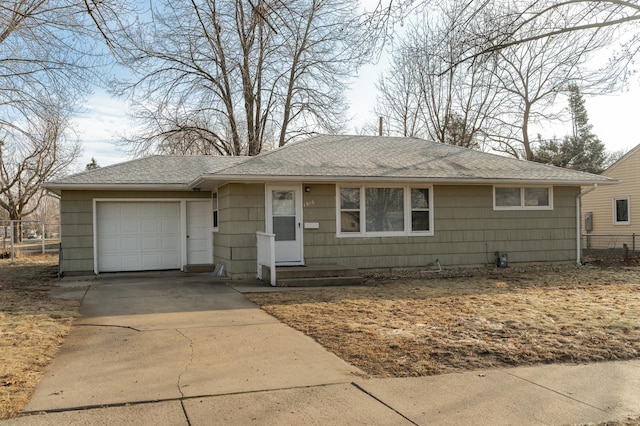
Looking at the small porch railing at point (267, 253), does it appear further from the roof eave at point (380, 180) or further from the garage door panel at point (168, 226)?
the garage door panel at point (168, 226)

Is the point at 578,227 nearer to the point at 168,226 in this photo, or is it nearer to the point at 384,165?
the point at 384,165

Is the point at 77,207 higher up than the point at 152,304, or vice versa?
the point at 77,207

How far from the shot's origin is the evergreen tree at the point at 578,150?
3944cm

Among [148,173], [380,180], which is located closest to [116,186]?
[148,173]

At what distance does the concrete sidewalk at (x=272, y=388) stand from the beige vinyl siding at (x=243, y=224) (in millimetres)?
5145

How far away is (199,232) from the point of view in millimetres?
14602

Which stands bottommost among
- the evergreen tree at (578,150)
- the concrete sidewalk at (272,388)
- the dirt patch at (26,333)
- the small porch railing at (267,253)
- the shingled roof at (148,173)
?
the concrete sidewalk at (272,388)

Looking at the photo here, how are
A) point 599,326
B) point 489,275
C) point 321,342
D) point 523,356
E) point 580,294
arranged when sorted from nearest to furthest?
point 523,356
point 321,342
point 599,326
point 580,294
point 489,275

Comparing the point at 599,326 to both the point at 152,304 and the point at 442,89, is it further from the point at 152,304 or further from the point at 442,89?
the point at 442,89

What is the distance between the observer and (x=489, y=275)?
12828 millimetres

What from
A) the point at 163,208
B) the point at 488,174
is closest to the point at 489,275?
the point at 488,174

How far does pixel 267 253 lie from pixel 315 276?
1153 millimetres

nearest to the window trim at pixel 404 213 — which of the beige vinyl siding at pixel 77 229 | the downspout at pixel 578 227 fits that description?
the downspout at pixel 578 227

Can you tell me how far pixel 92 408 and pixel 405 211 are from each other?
995cm
